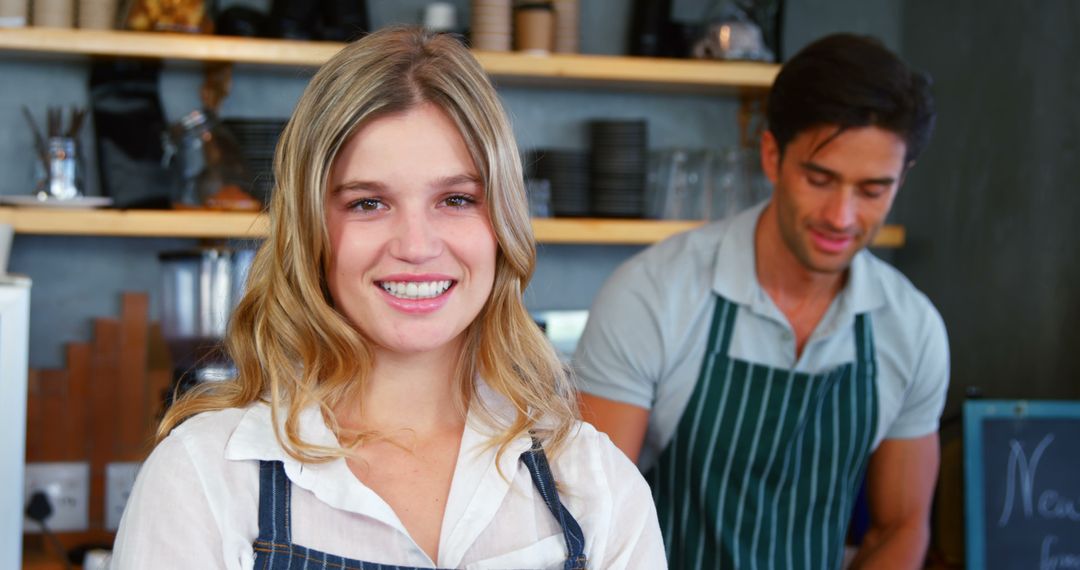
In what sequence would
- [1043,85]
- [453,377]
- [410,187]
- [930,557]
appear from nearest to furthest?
[410,187], [453,377], [1043,85], [930,557]

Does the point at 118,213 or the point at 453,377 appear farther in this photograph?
the point at 118,213

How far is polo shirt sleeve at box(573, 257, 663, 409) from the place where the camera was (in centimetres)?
167

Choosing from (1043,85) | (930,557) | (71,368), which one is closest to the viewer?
(1043,85)

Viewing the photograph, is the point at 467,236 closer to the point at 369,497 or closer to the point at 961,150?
the point at 369,497

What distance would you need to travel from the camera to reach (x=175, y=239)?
2.66 metres

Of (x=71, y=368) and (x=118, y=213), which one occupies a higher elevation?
(x=118, y=213)

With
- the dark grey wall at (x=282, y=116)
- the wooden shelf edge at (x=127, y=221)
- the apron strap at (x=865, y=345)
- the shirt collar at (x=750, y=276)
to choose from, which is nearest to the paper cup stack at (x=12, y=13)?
the dark grey wall at (x=282, y=116)

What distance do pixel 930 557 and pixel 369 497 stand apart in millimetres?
1640

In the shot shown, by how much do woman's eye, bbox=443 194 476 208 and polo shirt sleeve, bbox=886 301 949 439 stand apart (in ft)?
3.08

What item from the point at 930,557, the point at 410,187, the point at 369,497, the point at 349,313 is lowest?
the point at 930,557

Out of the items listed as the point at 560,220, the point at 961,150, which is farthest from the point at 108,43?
the point at 961,150

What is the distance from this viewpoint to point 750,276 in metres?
1.73

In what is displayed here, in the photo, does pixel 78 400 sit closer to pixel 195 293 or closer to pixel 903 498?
pixel 195 293

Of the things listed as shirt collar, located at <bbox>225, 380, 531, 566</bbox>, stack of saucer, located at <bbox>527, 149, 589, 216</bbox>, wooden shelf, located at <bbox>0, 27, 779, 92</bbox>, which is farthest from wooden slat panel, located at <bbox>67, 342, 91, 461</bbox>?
shirt collar, located at <bbox>225, 380, 531, 566</bbox>
